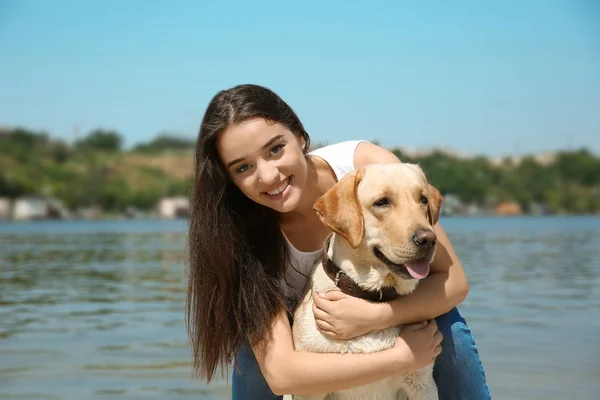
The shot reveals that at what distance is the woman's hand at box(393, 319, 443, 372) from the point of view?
3254 millimetres

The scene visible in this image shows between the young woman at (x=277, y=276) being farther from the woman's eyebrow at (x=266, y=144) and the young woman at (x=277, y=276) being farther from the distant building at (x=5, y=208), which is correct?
the distant building at (x=5, y=208)

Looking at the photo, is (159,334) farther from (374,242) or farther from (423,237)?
(423,237)

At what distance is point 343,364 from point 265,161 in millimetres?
1061

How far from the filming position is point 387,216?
3152 millimetres

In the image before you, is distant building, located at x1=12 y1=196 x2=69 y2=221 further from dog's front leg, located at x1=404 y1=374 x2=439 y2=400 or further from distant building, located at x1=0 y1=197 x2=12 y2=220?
dog's front leg, located at x1=404 y1=374 x2=439 y2=400

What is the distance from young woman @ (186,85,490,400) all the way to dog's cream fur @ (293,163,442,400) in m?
0.07

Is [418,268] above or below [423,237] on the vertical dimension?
below

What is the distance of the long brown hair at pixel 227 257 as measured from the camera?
12.1 ft

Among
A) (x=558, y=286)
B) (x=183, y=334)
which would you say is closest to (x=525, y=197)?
(x=558, y=286)

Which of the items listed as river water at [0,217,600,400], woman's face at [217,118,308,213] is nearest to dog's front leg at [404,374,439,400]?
woman's face at [217,118,308,213]

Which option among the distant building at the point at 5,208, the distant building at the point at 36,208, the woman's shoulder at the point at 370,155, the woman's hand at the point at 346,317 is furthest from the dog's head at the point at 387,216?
the distant building at the point at 5,208

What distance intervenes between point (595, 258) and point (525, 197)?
76155 millimetres

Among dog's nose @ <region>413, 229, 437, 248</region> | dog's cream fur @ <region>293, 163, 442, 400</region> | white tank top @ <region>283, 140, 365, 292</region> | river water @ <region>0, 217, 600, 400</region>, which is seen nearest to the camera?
dog's nose @ <region>413, 229, 437, 248</region>

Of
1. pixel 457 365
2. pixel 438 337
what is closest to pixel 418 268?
pixel 438 337
